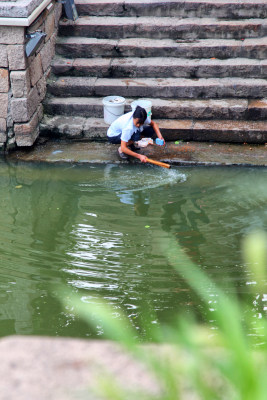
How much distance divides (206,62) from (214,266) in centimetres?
402

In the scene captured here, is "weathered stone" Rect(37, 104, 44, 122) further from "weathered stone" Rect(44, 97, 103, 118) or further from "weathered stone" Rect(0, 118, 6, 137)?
"weathered stone" Rect(0, 118, 6, 137)

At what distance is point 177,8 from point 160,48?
0.81 metres

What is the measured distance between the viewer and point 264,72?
7848 mm

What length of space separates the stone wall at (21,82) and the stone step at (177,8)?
95cm

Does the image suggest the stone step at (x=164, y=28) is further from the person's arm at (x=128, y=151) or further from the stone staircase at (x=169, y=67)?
the person's arm at (x=128, y=151)

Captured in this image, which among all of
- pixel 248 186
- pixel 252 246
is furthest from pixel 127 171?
pixel 252 246

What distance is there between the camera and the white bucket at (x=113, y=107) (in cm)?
736

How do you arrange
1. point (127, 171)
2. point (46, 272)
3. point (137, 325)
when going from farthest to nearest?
point (127, 171) < point (46, 272) < point (137, 325)

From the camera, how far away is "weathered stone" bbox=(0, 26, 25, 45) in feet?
22.1

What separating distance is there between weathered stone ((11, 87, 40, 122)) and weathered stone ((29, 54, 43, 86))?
15 cm

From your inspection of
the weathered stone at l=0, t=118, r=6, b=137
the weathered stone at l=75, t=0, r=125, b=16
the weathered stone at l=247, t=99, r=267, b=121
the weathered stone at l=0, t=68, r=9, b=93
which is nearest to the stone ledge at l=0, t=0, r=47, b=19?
the weathered stone at l=0, t=68, r=9, b=93

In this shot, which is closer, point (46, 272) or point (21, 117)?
point (46, 272)

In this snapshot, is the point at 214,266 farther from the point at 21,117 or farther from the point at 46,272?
the point at 21,117

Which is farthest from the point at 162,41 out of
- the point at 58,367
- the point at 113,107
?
the point at 58,367
